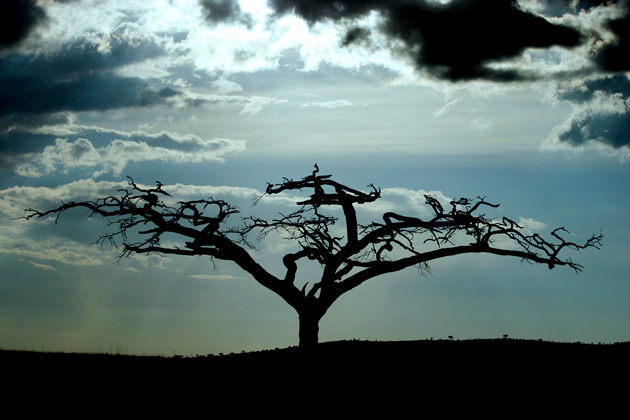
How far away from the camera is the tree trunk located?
1662 cm

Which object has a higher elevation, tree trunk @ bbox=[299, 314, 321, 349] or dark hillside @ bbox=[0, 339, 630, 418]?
tree trunk @ bbox=[299, 314, 321, 349]

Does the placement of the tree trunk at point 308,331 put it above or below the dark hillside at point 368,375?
above

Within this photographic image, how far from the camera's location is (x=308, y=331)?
1667 centimetres

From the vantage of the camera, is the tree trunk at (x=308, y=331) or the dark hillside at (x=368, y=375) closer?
the dark hillside at (x=368, y=375)

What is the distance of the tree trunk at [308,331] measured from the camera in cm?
1662

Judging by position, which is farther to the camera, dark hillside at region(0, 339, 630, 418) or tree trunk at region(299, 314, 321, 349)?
tree trunk at region(299, 314, 321, 349)

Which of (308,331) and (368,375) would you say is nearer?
(368,375)

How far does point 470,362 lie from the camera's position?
1451 cm

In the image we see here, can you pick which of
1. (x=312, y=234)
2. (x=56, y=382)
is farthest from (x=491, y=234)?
(x=56, y=382)

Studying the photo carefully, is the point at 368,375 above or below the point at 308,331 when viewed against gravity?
below

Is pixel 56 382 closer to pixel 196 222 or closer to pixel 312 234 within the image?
pixel 196 222

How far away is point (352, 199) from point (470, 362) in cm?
593

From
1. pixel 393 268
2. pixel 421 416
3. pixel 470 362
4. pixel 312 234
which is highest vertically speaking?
pixel 312 234

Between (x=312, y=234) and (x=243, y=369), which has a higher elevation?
(x=312, y=234)
